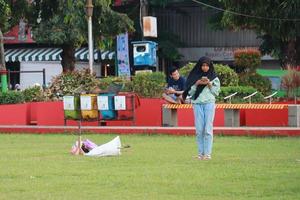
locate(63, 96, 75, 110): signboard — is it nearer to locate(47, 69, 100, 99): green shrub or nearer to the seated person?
locate(47, 69, 100, 99): green shrub

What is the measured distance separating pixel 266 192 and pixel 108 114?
13205mm

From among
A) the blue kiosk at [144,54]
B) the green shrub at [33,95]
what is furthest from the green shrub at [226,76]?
the blue kiosk at [144,54]

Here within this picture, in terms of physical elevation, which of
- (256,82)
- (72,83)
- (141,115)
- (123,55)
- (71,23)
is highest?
(71,23)

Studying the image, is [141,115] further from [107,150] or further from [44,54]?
[44,54]

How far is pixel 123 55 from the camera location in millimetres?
40750

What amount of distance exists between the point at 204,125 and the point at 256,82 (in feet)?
42.7

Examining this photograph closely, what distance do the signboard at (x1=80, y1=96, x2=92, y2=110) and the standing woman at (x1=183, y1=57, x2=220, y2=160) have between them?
8624 millimetres

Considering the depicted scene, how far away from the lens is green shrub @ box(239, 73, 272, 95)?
2622 centimetres

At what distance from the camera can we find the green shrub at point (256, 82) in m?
26.2

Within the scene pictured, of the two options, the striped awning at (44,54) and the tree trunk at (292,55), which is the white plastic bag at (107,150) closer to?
the tree trunk at (292,55)

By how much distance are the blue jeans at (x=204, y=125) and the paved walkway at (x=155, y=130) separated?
5252 millimetres

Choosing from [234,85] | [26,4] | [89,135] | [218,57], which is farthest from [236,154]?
[218,57]

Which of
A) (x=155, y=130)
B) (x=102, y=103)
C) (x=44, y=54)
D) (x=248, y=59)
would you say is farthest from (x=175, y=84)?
(x=44, y=54)

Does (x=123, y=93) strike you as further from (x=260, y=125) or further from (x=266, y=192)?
(x=266, y=192)
